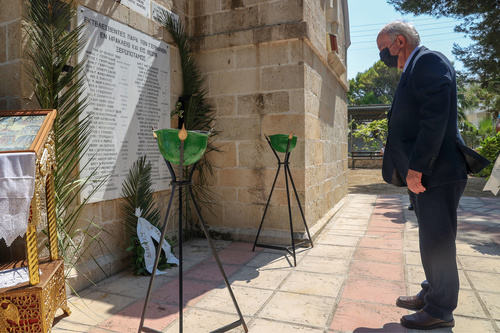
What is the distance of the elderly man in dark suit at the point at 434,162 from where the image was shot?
2.13 meters

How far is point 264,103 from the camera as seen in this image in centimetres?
454

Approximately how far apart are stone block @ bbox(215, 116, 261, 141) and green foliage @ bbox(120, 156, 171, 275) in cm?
127

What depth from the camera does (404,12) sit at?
10367 mm

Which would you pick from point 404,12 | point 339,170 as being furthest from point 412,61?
point 404,12

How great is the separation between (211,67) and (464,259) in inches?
145

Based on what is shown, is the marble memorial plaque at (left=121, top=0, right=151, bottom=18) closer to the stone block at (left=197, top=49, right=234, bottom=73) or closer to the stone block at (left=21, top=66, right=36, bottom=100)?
the stone block at (left=197, top=49, right=234, bottom=73)

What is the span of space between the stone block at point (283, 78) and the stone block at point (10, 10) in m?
2.64

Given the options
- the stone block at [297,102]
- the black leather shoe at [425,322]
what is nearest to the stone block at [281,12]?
the stone block at [297,102]

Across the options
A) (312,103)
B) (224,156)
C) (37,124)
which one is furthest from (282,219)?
(37,124)

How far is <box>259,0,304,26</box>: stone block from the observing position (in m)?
4.34

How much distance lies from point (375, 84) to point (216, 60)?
40.0 metres

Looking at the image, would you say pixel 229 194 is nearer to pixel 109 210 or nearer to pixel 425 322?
pixel 109 210

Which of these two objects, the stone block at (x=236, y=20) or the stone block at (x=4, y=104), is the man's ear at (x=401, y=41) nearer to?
the stone block at (x=236, y=20)

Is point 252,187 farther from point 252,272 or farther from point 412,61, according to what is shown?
point 412,61
